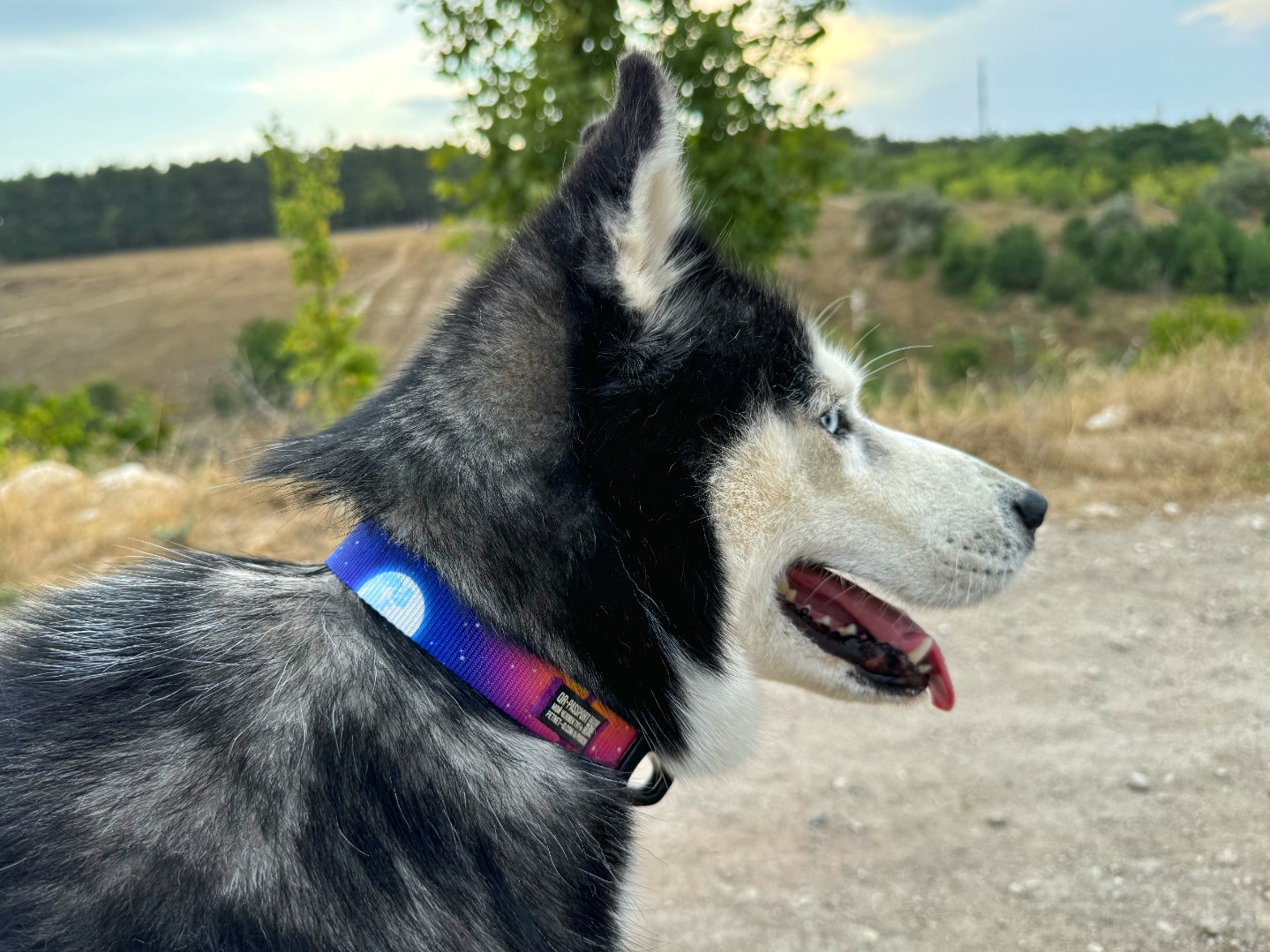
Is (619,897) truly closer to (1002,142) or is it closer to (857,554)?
(857,554)

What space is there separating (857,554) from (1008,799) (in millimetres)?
1789

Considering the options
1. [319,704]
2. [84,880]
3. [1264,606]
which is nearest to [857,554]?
[319,704]

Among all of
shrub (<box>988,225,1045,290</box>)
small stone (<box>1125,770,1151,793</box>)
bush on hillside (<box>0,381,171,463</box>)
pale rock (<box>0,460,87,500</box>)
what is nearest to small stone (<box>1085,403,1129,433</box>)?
small stone (<box>1125,770,1151,793</box>)

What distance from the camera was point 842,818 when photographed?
331 centimetres

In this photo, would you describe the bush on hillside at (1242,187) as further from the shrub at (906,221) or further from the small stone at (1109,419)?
the shrub at (906,221)

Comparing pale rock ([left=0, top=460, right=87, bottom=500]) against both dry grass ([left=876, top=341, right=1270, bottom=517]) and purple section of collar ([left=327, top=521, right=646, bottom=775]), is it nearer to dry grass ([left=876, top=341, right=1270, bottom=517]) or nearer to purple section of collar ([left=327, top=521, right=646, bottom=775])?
purple section of collar ([left=327, top=521, right=646, bottom=775])

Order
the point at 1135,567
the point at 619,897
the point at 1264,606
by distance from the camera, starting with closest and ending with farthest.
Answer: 1. the point at 619,897
2. the point at 1264,606
3. the point at 1135,567

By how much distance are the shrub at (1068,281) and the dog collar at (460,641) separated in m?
36.8

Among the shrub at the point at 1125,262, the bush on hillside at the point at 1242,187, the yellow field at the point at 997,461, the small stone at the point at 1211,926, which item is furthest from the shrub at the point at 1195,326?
the shrub at the point at 1125,262

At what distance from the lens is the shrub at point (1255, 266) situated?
1402cm

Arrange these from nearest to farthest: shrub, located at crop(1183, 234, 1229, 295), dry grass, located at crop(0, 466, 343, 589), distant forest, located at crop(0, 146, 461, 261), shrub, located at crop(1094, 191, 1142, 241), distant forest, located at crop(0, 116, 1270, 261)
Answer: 1. dry grass, located at crop(0, 466, 343, 589)
2. distant forest, located at crop(0, 146, 461, 261)
3. distant forest, located at crop(0, 116, 1270, 261)
4. shrub, located at crop(1183, 234, 1229, 295)
5. shrub, located at crop(1094, 191, 1142, 241)

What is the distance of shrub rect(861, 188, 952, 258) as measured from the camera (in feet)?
147

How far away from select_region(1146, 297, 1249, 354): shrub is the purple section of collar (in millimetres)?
8829

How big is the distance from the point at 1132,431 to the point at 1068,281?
3230cm
